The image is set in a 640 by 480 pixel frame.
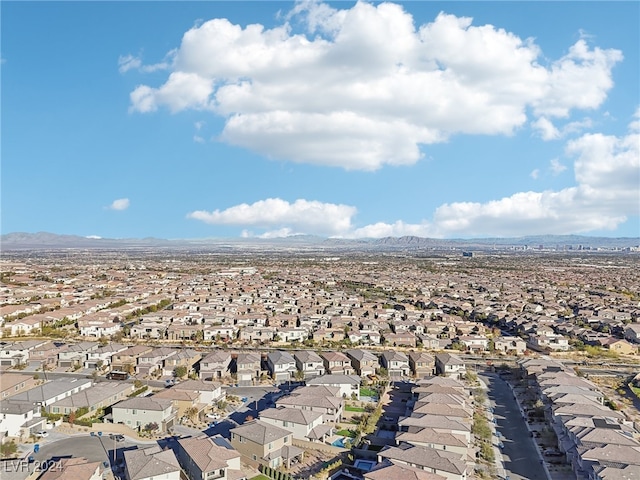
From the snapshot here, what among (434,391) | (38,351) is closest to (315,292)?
(38,351)

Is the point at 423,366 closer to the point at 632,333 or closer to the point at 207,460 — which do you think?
the point at 207,460

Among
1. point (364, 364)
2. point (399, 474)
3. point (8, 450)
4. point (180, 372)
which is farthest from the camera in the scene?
point (364, 364)

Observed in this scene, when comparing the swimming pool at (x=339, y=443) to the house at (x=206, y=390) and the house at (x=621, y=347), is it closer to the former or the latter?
the house at (x=206, y=390)

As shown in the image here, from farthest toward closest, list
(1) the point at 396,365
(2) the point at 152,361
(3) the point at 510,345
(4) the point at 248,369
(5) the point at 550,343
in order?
(5) the point at 550,343 < (3) the point at 510,345 < (2) the point at 152,361 < (1) the point at 396,365 < (4) the point at 248,369

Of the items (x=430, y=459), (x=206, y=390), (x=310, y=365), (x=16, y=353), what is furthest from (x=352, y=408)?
(x=16, y=353)

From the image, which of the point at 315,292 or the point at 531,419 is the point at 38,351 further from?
the point at 315,292

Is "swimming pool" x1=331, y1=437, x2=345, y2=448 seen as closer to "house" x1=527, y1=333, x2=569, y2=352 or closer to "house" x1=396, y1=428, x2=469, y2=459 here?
"house" x1=396, y1=428, x2=469, y2=459

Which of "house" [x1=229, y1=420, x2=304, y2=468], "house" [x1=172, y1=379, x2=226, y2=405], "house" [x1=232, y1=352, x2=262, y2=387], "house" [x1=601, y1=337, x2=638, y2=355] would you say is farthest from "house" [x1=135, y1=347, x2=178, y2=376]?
"house" [x1=601, y1=337, x2=638, y2=355]
